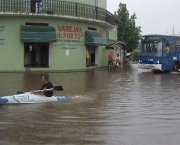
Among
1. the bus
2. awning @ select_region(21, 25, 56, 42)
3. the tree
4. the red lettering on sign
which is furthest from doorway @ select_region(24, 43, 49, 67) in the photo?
the tree

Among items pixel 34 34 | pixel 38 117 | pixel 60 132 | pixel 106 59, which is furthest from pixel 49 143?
pixel 106 59

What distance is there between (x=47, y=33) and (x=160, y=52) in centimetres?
919

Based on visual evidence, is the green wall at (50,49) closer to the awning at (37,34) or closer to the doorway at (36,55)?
the awning at (37,34)

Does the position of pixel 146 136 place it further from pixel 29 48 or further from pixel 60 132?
pixel 29 48

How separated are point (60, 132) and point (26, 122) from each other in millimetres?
1470

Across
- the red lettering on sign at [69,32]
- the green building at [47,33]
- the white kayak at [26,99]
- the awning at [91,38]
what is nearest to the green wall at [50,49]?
the green building at [47,33]

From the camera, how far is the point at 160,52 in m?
28.3

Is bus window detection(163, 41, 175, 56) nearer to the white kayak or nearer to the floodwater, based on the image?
the floodwater

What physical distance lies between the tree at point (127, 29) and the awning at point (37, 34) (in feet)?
87.8

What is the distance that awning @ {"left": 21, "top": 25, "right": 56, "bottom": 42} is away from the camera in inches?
1079

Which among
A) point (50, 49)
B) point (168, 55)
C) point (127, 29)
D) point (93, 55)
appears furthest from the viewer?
point (127, 29)

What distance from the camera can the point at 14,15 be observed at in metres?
27.4

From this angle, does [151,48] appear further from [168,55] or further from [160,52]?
[168,55]

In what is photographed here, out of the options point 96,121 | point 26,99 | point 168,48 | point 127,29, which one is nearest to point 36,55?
point 168,48
